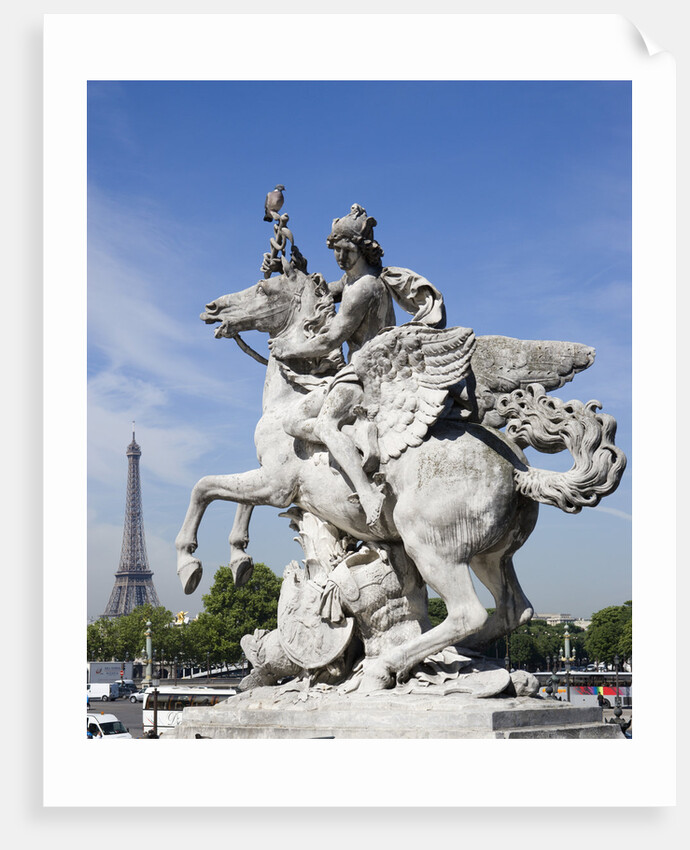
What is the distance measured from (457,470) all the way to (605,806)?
8.15ft

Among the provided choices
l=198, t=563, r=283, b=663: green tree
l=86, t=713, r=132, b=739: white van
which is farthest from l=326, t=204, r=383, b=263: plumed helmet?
l=198, t=563, r=283, b=663: green tree

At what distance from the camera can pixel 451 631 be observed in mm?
7723

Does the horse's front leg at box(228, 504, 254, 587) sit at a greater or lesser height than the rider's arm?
lesser

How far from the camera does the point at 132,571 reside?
321 ft

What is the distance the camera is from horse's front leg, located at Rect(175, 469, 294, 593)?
28.9 ft

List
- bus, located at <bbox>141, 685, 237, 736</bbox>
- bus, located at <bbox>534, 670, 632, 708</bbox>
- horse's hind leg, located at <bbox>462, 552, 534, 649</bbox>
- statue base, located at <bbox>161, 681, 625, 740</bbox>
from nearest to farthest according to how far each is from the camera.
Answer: statue base, located at <bbox>161, 681, 625, 740</bbox> < horse's hind leg, located at <bbox>462, 552, 534, 649</bbox> < bus, located at <bbox>141, 685, 237, 736</bbox> < bus, located at <bbox>534, 670, 632, 708</bbox>

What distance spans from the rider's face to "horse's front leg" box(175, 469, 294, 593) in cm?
185

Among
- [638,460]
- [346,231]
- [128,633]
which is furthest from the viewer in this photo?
[128,633]

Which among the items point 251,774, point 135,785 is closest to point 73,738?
point 135,785

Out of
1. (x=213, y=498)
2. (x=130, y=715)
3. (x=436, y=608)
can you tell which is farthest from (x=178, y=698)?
(x=213, y=498)

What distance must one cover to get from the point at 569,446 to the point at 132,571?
93.6 meters

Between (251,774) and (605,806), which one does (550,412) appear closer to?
(605,806)

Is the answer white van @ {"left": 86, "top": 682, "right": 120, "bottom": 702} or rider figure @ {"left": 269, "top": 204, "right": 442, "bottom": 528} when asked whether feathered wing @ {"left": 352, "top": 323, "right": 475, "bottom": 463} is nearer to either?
rider figure @ {"left": 269, "top": 204, "right": 442, "bottom": 528}

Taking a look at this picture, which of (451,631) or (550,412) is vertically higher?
(550,412)
